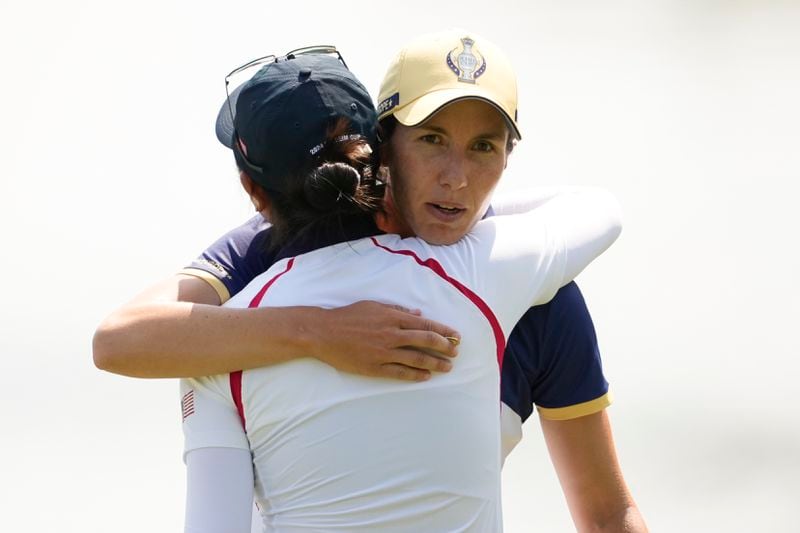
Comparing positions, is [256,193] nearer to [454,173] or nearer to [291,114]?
[291,114]

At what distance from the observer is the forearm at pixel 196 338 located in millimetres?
1263

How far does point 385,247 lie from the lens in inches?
52.5

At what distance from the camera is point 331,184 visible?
1300mm

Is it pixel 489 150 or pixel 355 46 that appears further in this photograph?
pixel 355 46

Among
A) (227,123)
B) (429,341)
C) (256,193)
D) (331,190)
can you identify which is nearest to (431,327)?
(429,341)

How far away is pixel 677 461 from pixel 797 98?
1.82m

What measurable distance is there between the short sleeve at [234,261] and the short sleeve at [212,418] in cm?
19


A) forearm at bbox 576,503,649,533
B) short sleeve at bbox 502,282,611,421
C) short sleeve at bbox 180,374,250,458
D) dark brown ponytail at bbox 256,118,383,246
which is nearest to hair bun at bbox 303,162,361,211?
dark brown ponytail at bbox 256,118,383,246

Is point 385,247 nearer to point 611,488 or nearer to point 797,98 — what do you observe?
point 611,488

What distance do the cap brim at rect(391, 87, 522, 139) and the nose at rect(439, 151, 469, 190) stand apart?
6 centimetres

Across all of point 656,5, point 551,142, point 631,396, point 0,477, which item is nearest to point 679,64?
point 656,5

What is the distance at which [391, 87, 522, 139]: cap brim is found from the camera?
1405mm

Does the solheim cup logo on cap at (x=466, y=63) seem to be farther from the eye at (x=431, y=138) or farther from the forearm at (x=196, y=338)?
the forearm at (x=196, y=338)

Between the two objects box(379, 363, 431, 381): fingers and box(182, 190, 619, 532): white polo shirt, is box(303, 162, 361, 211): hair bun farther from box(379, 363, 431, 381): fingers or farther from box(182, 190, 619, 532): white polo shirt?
box(379, 363, 431, 381): fingers
